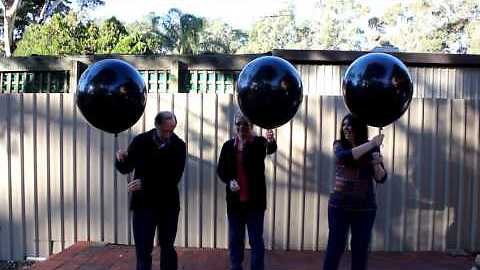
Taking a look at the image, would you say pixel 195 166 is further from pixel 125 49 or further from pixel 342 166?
pixel 125 49

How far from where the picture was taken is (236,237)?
4398 millimetres

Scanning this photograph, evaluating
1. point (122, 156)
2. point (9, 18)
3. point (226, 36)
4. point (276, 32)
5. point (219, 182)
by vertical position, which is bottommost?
point (219, 182)

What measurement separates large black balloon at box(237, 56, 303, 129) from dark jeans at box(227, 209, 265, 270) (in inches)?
32.8

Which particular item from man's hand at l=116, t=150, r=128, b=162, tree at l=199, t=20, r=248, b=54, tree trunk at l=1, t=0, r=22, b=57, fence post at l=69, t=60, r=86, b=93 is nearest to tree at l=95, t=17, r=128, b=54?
tree trunk at l=1, t=0, r=22, b=57

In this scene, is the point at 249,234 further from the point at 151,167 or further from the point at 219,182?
the point at 219,182

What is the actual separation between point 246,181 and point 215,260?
1.40 meters

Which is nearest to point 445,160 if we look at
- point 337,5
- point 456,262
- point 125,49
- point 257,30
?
point 456,262

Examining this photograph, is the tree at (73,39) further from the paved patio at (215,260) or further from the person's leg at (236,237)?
the person's leg at (236,237)

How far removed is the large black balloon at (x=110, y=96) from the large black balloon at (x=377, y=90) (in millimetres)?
1527

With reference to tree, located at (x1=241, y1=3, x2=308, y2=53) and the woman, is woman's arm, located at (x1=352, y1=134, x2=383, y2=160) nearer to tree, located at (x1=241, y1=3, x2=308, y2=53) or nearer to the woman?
the woman

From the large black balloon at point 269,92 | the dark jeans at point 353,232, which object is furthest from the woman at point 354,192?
the large black balloon at point 269,92

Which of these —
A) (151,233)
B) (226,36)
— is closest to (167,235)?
(151,233)

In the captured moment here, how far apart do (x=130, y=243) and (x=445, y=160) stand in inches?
133

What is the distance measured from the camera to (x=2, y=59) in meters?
8.62
